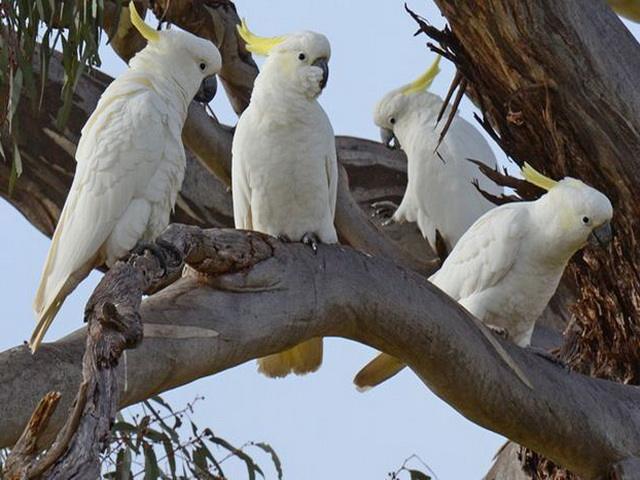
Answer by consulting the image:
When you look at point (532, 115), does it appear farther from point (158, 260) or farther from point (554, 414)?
point (158, 260)

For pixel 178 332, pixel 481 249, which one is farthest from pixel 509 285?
pixel 178 332

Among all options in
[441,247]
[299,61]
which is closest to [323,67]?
[299,61]

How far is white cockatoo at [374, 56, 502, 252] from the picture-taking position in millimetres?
4516

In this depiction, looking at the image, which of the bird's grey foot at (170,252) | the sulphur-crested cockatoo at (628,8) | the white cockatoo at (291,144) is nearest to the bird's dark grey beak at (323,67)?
the white cockatoo at (291,144)

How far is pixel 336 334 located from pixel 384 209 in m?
2.47

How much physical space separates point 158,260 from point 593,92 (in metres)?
1.18

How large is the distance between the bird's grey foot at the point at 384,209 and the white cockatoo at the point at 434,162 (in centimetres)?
38

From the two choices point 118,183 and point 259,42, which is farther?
point 259,42

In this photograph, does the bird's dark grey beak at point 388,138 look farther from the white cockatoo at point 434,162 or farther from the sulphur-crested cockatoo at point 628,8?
the sulphur-crested cockatoo at point 628,8

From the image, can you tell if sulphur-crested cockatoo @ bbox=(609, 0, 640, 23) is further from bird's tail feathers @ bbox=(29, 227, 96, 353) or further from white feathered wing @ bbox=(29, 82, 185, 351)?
bird's tail feathers @ bbox=(29, 227, 96, 353)

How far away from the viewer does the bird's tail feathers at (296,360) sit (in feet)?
9.55

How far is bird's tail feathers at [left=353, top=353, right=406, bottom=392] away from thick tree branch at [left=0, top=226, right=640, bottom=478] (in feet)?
0.65

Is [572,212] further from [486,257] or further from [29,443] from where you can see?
[29,443]

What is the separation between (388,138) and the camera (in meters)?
4.77
